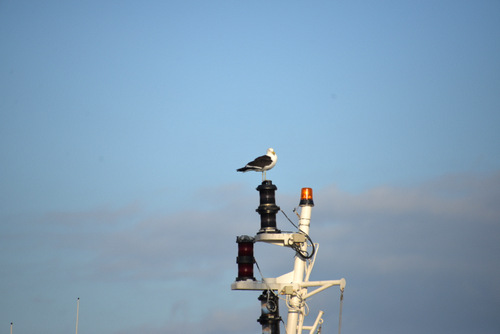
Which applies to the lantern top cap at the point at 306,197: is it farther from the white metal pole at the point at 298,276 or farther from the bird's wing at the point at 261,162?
the bird's wing at the point at 261,162

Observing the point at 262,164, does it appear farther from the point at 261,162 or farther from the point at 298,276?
the point at 298,276

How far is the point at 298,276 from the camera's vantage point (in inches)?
2881

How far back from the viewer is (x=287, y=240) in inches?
2869

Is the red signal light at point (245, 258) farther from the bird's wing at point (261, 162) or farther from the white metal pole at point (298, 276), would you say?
the bird's wing at point (261, 162)

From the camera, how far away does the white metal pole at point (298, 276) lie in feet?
238

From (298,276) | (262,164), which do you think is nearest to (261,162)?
(262,164)

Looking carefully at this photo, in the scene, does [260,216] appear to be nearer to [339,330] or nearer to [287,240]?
[287,240]

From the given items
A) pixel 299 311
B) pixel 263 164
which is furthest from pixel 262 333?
pixel 263 164

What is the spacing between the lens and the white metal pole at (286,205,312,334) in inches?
2859

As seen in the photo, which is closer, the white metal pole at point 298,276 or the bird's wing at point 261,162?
the white metal pole at point 298,276

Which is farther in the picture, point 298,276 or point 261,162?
point 261,162

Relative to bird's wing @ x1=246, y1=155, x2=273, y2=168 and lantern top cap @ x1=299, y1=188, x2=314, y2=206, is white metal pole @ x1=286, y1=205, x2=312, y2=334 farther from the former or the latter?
bird's wing @ x1=246, y1=155, x2=273, y2=168

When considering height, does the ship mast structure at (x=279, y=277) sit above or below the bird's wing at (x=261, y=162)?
below

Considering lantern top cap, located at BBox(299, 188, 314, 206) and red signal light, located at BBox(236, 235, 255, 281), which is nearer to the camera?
red signal light, located at BBox(236, 235, 255, 281)
